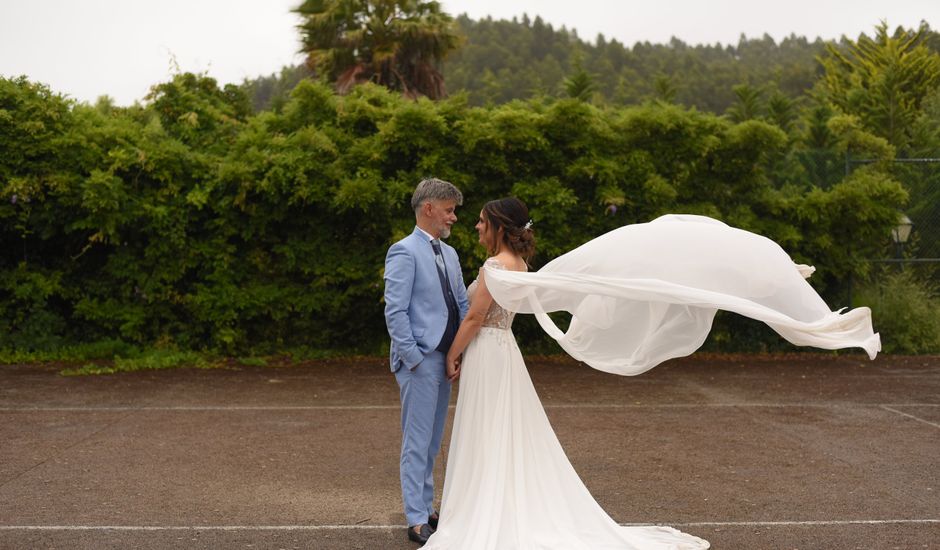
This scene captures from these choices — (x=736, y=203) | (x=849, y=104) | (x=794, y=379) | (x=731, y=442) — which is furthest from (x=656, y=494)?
(x=849, y=104)

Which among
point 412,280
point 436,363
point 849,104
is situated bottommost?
point 436,363

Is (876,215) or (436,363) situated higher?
(876,215)

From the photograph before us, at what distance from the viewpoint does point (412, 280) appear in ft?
17.3

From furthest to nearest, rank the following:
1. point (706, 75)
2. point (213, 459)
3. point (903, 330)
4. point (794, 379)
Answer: point (706, 75), point (903, 330), point (794, 379), point (213, 459)

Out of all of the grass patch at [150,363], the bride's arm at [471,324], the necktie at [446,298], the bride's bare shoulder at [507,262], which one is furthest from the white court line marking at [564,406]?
the bride's bare shoulder at [507,262]

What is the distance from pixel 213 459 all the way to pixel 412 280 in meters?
2.89

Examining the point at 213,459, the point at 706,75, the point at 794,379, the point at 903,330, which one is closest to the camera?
the point at 213,459

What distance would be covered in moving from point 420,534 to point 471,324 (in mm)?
1154

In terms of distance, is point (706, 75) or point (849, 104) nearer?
point (849, 104)

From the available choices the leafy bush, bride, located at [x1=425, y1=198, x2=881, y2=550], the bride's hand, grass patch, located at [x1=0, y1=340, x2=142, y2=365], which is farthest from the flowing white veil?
the leafy bush

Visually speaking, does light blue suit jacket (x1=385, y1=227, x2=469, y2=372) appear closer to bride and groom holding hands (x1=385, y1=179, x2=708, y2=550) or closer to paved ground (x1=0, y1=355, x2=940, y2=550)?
bride and groom holding hands (x1=385, y1=179, x2=708, y2=550)

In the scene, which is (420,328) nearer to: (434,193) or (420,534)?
(434,193)

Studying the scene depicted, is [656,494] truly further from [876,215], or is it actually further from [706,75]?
[706,75]

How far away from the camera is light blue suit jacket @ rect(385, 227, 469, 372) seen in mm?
5188
